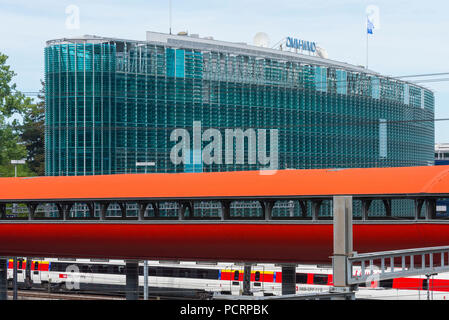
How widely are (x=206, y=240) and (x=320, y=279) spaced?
2180 cm

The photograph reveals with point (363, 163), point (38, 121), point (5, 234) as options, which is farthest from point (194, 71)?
point (5, 234)

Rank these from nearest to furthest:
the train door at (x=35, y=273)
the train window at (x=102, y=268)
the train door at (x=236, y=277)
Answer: the train door at (x=236, y=277), the train window at (x=102, y=268), the train door at (x=35, y=273)

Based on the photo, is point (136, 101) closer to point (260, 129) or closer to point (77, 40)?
point (77, 40)

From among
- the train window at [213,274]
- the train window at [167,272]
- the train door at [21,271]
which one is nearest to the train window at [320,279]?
the train window at [213,274]

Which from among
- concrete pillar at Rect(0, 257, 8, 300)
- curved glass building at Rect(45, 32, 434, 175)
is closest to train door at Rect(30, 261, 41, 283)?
curved glass building at Rect(45, 32, 434, 175)

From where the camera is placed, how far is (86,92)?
219ft

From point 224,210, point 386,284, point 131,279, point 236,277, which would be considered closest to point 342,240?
point 224,210

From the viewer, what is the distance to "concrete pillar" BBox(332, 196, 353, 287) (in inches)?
517

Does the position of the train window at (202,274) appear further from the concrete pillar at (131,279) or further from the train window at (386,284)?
the concrete pillar at (131,279)

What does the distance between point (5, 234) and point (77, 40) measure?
137 feet

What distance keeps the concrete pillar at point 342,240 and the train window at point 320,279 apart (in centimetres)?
2995

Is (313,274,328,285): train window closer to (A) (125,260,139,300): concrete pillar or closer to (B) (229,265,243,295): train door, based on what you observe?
(B) (229,265,243,295): train door

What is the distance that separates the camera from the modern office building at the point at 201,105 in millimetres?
67125
